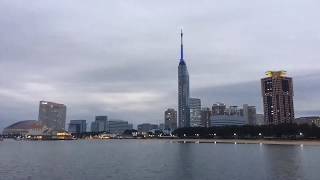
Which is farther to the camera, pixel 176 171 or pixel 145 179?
pixel 176 171

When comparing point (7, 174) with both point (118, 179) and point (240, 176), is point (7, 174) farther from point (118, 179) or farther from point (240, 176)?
point (240, 176)

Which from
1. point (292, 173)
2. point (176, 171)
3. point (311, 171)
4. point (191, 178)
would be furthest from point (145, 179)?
point (311, 171)

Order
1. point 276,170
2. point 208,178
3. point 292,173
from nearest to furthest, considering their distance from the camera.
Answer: point 208,178
point 292,173
point 276,170

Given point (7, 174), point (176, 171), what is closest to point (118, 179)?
point (176, 171)

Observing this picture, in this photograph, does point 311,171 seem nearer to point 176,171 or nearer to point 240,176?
point 240,176

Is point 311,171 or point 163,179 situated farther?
point 311,171

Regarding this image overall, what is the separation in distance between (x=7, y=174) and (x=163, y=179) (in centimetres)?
3563

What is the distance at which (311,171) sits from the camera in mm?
87312

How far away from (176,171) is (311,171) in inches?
1169

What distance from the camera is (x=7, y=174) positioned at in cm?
8775

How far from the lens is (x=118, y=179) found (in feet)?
254

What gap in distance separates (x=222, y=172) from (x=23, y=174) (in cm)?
4357

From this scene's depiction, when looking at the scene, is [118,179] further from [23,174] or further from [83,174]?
[23,174]

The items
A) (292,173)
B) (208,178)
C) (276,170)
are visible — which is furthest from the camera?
(276,170)
